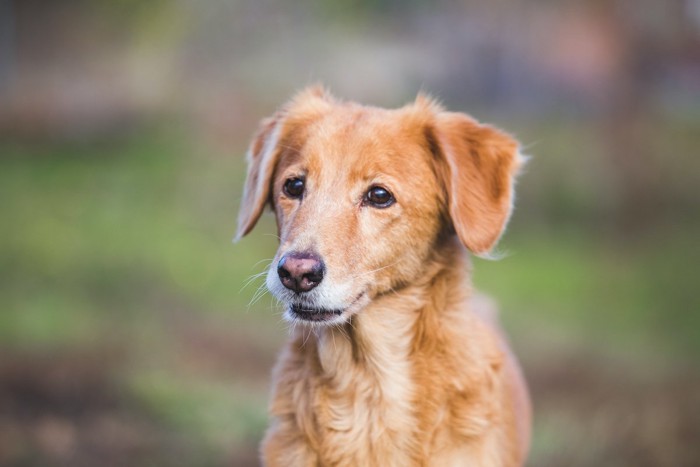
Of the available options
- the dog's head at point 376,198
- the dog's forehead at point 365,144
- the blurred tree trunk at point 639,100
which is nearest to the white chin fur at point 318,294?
the dog's head at point 376,198

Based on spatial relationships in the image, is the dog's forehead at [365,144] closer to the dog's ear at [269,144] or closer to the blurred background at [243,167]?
the dog's ear at [269,144]

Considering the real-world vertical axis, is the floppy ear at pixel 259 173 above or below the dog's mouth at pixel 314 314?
above

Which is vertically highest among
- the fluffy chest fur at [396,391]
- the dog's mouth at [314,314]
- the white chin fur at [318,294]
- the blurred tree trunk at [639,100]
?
the blurred tree trunk at [639,100]

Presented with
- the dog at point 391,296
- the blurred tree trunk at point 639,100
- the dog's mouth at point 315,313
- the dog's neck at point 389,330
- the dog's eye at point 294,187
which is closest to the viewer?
the dog's mouth at point 315,313

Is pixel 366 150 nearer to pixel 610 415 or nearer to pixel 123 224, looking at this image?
pixel 610 415

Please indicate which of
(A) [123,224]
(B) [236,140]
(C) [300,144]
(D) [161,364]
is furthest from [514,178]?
(B) [236,140]

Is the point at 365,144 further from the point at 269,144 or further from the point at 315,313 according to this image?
the point at 315,313

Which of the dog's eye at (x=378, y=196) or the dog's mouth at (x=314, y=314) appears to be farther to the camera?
the dog's eye at (x=378, y=196)

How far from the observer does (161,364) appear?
7.54 meters

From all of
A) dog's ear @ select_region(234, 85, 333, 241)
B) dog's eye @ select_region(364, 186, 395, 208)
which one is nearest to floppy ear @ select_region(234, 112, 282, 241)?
dog's ear @ select_region(234, 85, 333, 241)

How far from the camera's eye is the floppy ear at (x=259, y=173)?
409 cm

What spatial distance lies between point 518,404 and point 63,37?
9182mm

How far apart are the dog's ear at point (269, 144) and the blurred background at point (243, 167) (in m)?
3.33

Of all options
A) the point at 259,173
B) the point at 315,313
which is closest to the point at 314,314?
the point at 315,313
